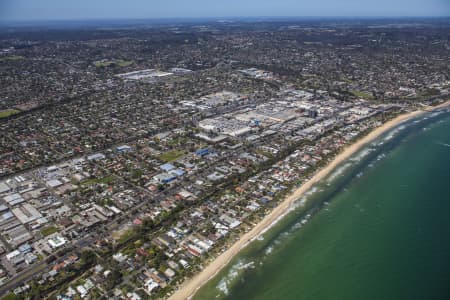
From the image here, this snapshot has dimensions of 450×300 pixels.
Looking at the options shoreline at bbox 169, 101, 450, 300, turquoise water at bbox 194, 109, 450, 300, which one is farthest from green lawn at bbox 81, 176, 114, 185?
turquoise water at bbox 194, 109, 450, 300

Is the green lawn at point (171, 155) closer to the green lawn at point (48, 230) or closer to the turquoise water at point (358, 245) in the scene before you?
the green lawn at point (48, 230)

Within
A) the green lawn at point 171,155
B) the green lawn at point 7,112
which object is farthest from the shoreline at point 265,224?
the green lawn at point 7,112

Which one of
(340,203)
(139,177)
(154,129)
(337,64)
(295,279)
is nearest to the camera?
(295,279)

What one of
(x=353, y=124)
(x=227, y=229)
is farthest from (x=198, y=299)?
(x=353, y=124)

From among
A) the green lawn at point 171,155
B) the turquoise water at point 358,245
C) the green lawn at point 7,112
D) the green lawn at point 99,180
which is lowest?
the turquoise water at point 358,245

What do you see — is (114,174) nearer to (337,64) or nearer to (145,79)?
(145,79)

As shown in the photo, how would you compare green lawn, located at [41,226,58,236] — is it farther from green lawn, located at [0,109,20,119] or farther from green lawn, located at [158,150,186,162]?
green lawn, located at [0,109,20,119]
